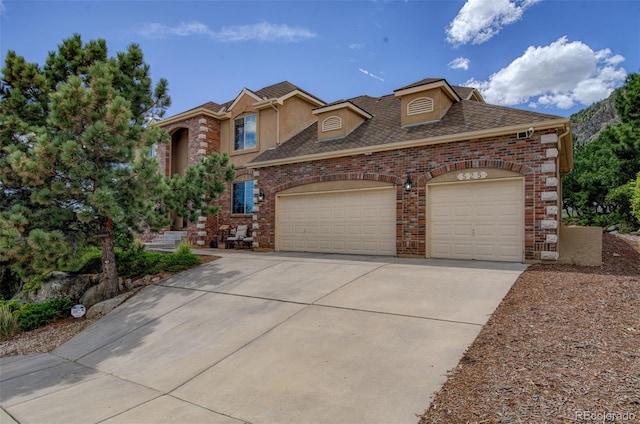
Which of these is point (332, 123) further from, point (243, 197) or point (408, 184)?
point (243, 197)

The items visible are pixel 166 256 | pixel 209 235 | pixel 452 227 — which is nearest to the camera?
pixel 452 227

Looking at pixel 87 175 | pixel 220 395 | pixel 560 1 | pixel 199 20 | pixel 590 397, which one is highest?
pixel 560 1

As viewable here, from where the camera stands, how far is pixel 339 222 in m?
12.2

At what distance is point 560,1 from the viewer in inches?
408

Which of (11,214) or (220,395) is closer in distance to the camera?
(220,395)

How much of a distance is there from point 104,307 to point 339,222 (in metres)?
7.14

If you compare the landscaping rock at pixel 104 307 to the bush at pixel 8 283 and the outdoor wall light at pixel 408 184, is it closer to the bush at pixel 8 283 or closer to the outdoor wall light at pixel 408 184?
the bush at pixel 8 283

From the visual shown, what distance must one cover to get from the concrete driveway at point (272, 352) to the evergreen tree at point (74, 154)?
204cm

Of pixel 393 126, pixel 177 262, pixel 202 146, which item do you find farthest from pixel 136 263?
pixel 393 126

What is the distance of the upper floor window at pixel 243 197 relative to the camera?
643 inches

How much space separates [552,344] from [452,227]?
6.23m

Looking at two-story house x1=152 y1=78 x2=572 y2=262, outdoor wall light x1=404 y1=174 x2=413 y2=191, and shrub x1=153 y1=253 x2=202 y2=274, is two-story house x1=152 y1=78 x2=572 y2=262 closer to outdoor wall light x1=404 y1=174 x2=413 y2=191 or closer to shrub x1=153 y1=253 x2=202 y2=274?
outdoor wall light x1=404 y1=174 x2=413 y2=191

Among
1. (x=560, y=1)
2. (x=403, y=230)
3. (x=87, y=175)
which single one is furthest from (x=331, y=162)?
(x=560, y=1)

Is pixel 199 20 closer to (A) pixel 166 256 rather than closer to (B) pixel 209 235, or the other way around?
(A) pixel 166 256
